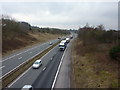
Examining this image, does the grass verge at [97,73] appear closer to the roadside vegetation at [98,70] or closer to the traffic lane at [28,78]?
the roadside vegetation at [98,70]

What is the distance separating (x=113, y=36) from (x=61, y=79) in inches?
1284

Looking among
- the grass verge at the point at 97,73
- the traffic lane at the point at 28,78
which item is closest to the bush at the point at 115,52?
the grass verge at the point at 97,73

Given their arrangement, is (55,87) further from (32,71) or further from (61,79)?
(32,71)

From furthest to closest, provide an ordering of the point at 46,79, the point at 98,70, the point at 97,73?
the point at 98,70
the point at 97,73
the point at 46,79

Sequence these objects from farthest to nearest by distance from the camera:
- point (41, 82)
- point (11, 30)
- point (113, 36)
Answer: point (11, 30), point (113, 36), point (41, 82)

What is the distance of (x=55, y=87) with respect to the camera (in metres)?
25.4

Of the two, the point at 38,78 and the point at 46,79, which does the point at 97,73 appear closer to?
the point at 46,79

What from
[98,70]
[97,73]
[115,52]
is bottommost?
[97,73]

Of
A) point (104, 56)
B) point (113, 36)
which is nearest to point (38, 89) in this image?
point (104, 56)

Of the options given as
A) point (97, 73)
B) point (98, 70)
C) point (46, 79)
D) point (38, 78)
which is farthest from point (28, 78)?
point (98, 70)

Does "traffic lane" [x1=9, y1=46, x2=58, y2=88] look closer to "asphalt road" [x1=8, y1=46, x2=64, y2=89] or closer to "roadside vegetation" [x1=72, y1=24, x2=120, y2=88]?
"asphalt road" [x1=8, y1=46, x2=64, y2=89]

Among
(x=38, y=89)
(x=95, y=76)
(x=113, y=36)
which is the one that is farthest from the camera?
(x=113, y=36)

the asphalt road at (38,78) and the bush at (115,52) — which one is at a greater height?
the bush at (115,52)

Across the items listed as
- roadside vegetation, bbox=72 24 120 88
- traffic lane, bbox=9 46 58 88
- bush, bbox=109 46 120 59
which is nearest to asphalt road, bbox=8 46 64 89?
traffic lane, bbox=9 46 58 88
